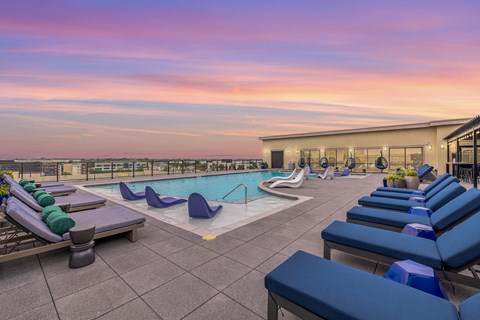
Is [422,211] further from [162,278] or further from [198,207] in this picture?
[198,207]

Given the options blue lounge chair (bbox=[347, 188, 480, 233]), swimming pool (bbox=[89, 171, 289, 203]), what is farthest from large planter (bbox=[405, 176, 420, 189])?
blue lounge chair (bbox=[347, 188, 480, 233])

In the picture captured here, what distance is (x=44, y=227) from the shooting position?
2787 mm

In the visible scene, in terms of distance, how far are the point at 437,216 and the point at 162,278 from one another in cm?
372

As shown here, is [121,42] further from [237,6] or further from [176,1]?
[237,6]

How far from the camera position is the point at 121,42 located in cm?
732

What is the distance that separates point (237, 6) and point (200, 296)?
826 cm

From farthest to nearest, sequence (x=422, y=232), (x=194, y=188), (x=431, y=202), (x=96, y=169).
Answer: (x=96, y=169) < (x=194, y=188) < (x=431, y=202) < (x=422, y=232)

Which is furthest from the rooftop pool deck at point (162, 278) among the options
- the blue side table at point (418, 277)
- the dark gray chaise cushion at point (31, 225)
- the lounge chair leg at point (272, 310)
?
the blue side table at point (418, 277)

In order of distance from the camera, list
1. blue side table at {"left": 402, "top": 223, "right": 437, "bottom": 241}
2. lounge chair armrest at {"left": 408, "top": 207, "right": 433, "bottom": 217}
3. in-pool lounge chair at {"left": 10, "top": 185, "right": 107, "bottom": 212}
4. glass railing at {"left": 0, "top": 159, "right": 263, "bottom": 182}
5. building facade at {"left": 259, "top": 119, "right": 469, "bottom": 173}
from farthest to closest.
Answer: building facade at {"left": 259, "top": 119, "right": 469, "bottom": 173}, glass railing at {"left": 0, "top": 159, "right": 263, "bottom": 182}, in-pool lounge chair at {"left": 10, "top": 185, "right": 107, "bottom": 212}, lounge chair armrest at {"left": 408, "top": 207, "right": 433, "bottom": 217}, blue side table at {"left": 402, "top": 223, "right": 437, "bottom": 241}

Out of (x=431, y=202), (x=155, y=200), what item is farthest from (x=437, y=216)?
(x=155, y=200)

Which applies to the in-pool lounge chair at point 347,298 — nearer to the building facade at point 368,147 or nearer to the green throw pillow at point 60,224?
the green throw pillow at point 60,224

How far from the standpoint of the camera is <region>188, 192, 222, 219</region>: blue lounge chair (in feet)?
16.1

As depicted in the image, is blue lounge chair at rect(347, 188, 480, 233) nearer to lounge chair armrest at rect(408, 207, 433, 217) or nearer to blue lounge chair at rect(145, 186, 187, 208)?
lounge chair armrest at rect(408, 207, 433, 217)

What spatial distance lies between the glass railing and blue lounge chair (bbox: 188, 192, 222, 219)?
8.00 meters
